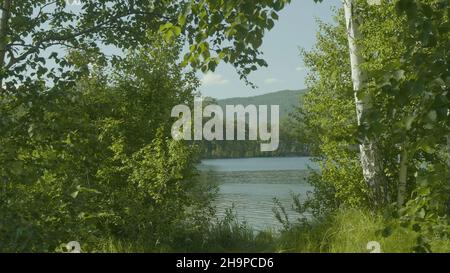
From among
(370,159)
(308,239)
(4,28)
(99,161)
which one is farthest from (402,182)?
(4,28)

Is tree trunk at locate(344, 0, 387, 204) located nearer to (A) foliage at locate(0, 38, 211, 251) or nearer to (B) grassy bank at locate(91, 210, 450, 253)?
(B) grassy bank at locate(91, 210, 450, 253)

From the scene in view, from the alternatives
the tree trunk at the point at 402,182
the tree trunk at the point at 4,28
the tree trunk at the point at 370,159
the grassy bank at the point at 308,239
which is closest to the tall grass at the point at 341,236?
the grassy bank at the point at 308,239

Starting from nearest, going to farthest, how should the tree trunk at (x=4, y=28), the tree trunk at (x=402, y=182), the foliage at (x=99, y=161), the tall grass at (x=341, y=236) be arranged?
the foliage at (x=99, y=161)
the tree trunk at (x=4, y=28)
the tall grass at (x=341, y=236)
the tree trunk at (x=402, y=182)

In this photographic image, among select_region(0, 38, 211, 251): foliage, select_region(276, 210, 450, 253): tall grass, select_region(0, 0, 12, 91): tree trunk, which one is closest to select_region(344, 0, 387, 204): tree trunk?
select_region(276, 210, 450, 253): tall grass

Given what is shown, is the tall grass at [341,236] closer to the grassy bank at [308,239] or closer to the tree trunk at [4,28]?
the grassy bank at [308,239]

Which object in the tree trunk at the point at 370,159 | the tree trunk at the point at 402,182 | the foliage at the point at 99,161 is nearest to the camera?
the foliage at the point at 99,161

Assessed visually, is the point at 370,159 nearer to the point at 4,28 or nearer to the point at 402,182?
the point at 402,182
